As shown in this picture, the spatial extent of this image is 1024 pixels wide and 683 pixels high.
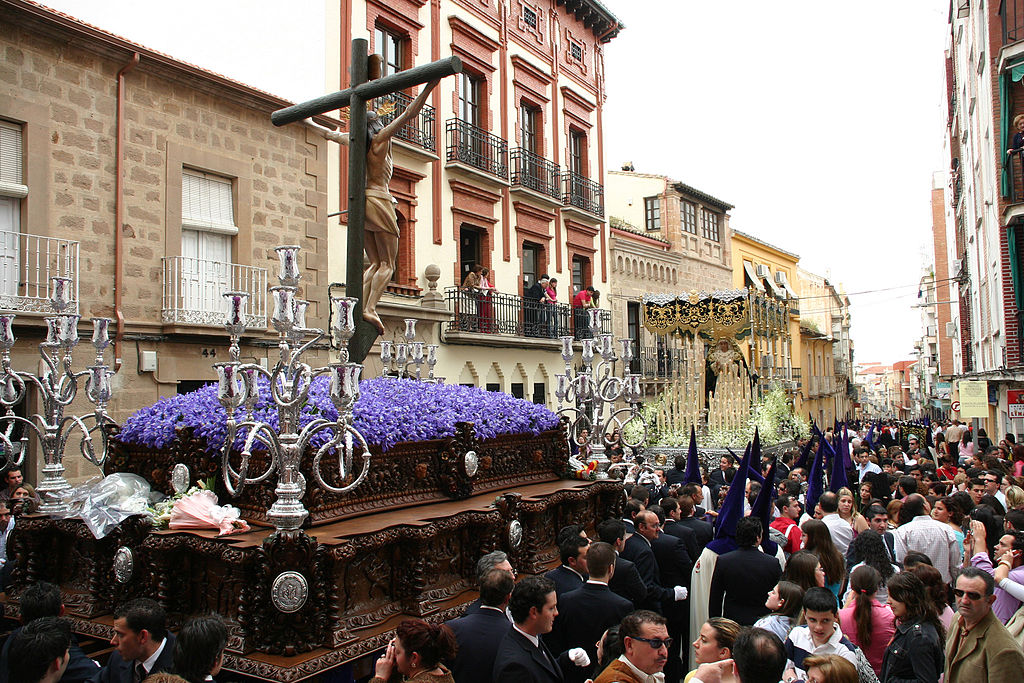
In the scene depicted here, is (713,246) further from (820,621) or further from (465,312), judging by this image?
(820,621)

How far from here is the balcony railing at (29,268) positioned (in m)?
10.3

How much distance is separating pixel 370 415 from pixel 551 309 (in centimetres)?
1483

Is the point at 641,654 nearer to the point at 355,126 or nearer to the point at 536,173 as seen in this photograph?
the point at 355,126

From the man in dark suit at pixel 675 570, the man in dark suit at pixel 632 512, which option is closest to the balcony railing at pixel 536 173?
the man in dark suit at pixel 632 512

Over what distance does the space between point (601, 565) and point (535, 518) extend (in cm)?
213

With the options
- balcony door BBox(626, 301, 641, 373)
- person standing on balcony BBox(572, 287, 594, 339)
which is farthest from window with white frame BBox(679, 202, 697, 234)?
person standing on balcony BBox(572, 287, 594, 339)

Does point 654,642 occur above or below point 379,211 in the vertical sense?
below

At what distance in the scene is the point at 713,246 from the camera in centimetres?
3095

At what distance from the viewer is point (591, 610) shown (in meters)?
4.76

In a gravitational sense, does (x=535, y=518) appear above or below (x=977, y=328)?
below

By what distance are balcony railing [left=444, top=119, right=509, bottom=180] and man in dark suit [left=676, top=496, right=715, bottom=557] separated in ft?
38.6

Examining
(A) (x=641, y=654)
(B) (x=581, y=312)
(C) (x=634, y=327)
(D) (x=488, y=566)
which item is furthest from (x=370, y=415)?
(C) (x=634, y=327)

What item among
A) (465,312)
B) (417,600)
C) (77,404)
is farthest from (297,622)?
(465,312)

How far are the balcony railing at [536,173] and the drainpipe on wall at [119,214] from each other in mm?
9887
